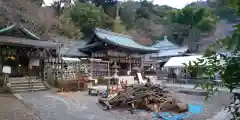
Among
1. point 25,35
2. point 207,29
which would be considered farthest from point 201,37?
point 25,35

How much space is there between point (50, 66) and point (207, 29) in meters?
37.6

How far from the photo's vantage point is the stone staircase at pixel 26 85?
573 inches

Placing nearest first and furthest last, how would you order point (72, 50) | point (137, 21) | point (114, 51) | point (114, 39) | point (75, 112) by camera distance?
1. point (75, 112)
2. point (114, 51)
3. point (114, 39)
4. point (72, 50)
5. point (137, 21)

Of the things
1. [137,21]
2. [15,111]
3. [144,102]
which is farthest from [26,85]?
[137,21]

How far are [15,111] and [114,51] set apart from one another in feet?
60.1

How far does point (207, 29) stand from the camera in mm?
45688

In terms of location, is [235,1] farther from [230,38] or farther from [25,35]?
[25,35]

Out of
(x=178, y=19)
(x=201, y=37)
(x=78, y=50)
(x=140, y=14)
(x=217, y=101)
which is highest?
(x=140, y=14)

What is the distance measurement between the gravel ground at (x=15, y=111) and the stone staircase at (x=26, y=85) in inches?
123

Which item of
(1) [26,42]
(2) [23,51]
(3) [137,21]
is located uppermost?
(3) [137,21]

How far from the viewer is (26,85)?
1524 centimetres

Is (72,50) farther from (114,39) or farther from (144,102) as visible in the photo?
(144,102)

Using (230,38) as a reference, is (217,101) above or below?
below

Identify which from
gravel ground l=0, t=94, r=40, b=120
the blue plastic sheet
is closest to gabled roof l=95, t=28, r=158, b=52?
gravel ground l=0, t=94, r=40, b=120
